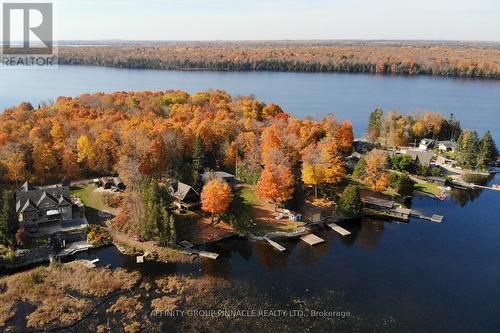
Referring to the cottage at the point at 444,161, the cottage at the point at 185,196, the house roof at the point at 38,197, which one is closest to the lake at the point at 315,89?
the cottage at the point at 444,161

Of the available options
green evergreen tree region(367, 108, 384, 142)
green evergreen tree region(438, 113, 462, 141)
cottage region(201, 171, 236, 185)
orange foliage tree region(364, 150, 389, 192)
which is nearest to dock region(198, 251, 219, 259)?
cottage region(201, 171, 236, 185)

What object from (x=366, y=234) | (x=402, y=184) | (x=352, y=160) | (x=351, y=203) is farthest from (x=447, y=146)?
(x=366, y=234)

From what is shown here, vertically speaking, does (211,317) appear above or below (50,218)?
below

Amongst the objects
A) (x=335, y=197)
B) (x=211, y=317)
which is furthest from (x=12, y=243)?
(x=335, y=197)

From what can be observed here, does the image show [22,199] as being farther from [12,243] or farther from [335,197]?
[335,197]

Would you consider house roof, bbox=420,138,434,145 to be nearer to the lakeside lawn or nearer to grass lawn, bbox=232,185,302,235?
the lakeside lawn

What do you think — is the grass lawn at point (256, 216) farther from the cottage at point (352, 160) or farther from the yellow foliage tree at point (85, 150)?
the yellow foliage tree at point (85, 150)
